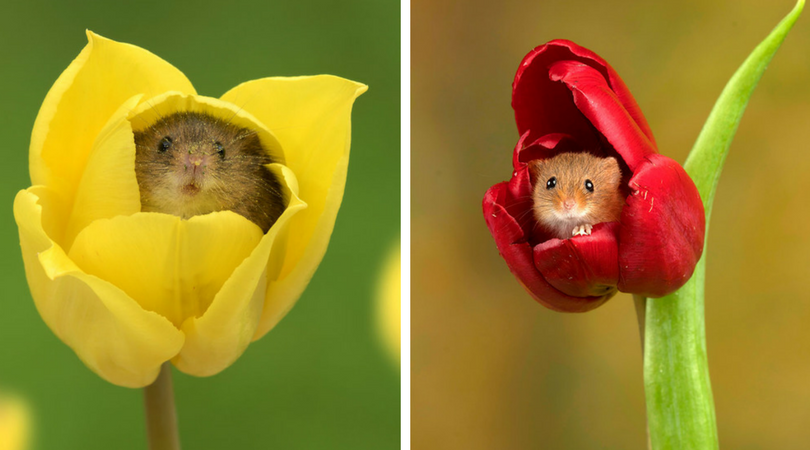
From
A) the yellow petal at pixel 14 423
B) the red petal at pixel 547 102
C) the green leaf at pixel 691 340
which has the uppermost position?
the red petal at pixel 547 102

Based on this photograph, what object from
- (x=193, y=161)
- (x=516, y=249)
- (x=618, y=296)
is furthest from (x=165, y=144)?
(x=618, y=296)

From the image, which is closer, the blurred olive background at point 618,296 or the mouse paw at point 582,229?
the mouse paw at point 582,229

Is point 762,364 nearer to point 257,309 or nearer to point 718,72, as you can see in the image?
point 718,72

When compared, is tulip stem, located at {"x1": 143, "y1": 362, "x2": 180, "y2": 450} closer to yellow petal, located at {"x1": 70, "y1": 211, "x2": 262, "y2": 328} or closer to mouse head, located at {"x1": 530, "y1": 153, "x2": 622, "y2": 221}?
yellow petal, located at {"x1": 70, "y1": 211, "x2": 262, "y2": 328}

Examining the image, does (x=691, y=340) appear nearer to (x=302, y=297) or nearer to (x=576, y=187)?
(x=576, y=187)

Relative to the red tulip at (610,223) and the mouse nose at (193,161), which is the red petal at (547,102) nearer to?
the red tulip at (610,223)

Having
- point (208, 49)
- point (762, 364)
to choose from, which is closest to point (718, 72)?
point (762, 364)

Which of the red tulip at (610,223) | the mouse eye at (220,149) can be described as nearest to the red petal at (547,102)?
the red tulip at (610,223)
